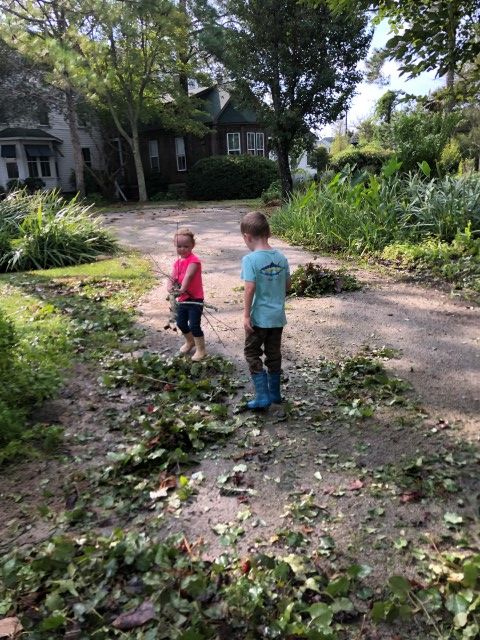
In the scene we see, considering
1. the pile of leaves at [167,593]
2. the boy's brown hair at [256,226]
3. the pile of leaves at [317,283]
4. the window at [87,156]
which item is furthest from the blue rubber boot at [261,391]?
the window at [87,156]

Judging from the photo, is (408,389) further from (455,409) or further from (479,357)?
(479,357)

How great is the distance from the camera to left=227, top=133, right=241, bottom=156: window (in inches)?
1226

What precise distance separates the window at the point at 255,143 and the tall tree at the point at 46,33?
406 inches

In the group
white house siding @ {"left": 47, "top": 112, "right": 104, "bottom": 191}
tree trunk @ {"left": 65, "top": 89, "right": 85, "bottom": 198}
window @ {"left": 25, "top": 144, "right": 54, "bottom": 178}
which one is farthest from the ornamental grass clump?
white house siding @ {"left": 47, "top": 112, "right": 104, "bottom": 191}

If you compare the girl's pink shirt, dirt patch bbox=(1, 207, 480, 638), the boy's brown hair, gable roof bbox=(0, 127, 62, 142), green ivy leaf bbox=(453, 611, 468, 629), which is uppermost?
gable roof bbox=(0, 127, 62, 142)

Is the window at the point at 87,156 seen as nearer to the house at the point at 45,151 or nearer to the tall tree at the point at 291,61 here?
the house at the point at 45,151

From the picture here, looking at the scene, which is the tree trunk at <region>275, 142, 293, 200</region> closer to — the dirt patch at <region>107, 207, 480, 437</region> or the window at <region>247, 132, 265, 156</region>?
the dirt patch at <region>107, 207, 480, 437</region>

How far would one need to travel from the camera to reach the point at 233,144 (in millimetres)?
31297

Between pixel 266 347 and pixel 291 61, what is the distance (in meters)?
13.6

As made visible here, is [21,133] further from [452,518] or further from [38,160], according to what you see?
[452,518]

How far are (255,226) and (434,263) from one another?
5.21 m

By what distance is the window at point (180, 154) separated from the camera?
31.8 metres

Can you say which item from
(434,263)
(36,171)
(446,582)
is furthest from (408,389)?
(36,171)

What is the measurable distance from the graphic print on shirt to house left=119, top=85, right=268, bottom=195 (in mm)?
28249
